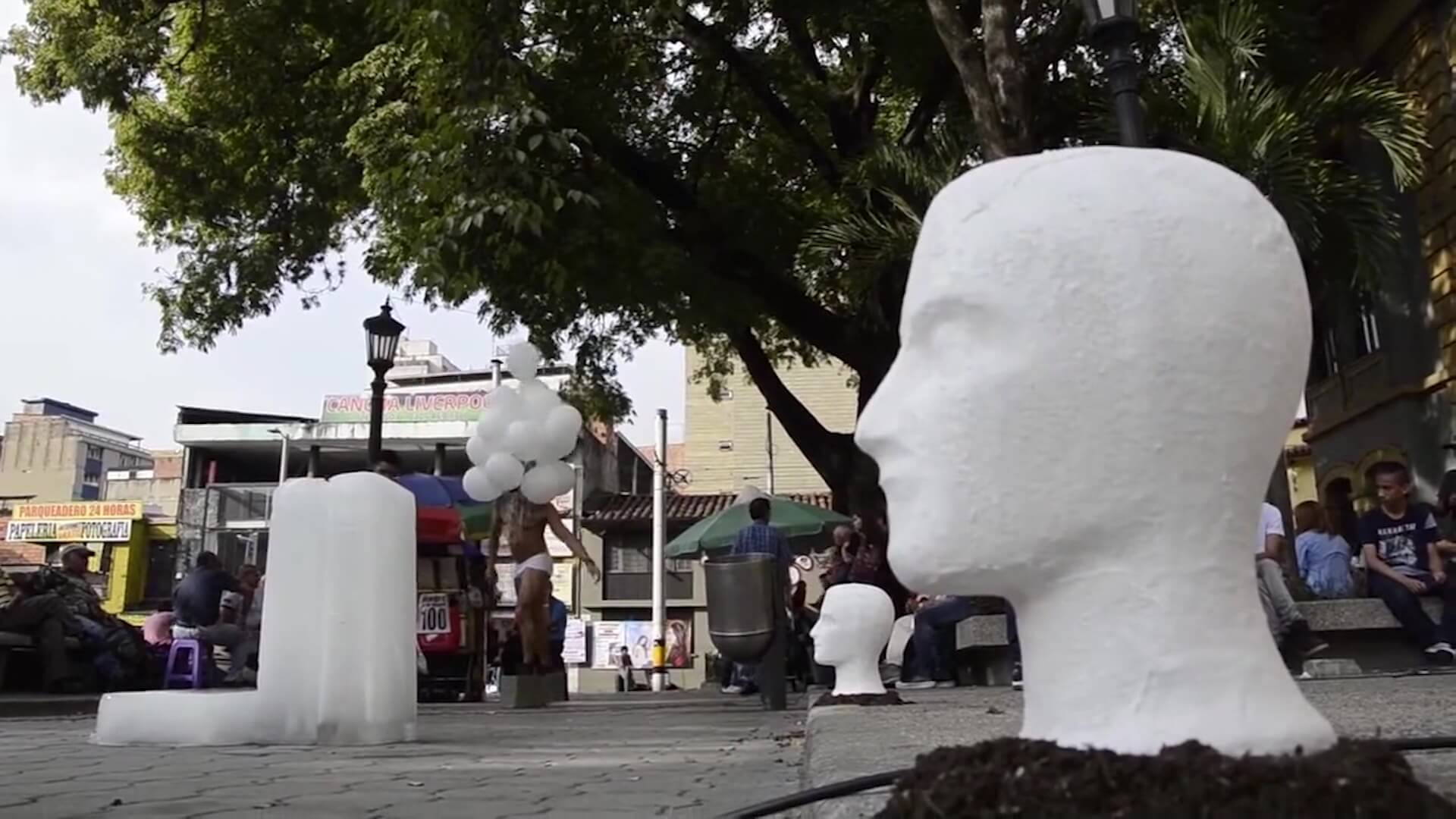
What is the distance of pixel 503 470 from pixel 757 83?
229 inches

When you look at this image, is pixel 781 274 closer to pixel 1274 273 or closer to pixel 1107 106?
pixel 1107 106

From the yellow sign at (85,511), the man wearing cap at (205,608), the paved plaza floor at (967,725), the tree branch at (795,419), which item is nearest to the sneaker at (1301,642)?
the paved plaza floor at (967,725)

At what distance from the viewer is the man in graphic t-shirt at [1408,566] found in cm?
830

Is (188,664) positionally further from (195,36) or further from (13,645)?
(195,36)

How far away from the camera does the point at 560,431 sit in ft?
30.1

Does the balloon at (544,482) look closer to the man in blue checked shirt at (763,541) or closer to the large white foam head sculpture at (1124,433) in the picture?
the man in blue checked shirt at (763,541)

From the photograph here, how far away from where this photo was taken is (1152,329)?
1704 mm

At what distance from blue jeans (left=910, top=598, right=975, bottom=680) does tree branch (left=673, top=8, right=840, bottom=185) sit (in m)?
5.09

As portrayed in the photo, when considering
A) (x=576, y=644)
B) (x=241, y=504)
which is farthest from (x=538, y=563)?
(x=241, y=504)

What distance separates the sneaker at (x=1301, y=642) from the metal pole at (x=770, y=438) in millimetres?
25545

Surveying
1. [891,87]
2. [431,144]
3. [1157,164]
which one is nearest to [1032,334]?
[1157,164]

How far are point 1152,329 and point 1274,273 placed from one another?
22 cm

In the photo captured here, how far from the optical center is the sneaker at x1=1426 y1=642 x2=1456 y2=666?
8156mm

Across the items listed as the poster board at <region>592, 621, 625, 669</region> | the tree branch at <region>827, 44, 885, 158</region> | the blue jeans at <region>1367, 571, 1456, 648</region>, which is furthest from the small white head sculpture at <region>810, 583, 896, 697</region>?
the poster board at <region>592, 621, 625, 669</region>
